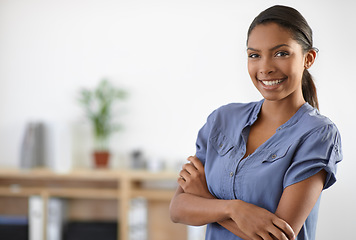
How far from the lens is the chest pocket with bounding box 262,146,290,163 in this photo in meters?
1.11

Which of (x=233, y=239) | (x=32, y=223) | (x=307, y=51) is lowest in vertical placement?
(x=32, y=223)

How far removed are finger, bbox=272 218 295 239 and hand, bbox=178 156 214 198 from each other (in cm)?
23

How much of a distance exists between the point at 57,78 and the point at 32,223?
1148mm

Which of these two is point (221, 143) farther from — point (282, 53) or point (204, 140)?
point (282, 53)

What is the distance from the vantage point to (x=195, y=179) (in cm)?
130

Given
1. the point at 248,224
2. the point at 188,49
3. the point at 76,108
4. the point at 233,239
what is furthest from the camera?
the point at 76,108

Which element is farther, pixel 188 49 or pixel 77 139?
pixel 77 139

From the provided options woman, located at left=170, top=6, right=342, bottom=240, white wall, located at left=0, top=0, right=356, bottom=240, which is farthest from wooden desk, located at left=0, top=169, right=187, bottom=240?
woman, located at left=170, top=6, right=342, bottom=240

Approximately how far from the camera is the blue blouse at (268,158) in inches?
42.3

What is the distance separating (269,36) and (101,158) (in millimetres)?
2589

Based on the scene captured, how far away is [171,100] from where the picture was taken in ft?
11.5

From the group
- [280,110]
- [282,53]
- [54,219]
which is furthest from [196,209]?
[54,219]

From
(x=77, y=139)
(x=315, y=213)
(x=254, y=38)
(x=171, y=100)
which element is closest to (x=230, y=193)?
(x=315, y=213)

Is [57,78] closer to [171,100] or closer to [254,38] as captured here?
[171,100]
